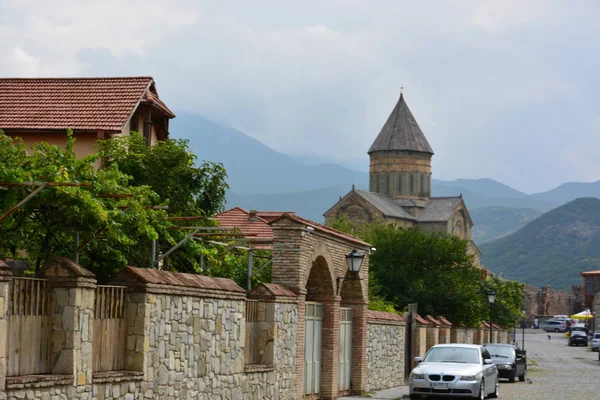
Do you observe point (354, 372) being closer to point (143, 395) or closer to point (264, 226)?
point (264, 226)

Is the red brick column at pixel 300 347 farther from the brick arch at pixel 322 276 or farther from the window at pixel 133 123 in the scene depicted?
the window at pixel 133 123

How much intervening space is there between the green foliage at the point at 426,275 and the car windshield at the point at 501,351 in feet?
24.4

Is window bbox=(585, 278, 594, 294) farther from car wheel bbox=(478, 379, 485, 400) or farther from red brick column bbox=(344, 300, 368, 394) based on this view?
car wheel bbox=(478, 379, 485, 400)

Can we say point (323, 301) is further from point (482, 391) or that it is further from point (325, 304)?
point (482, 391)

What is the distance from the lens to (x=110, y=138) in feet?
84.7

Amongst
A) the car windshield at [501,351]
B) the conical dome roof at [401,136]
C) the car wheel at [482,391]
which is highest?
the conical dome roof at [401,136]

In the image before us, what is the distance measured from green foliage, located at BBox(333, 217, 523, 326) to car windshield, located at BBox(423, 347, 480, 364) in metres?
16.6

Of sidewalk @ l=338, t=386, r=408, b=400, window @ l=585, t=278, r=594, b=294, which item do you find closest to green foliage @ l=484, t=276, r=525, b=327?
sidewalk @ l=338, t=386, r=408, b=400

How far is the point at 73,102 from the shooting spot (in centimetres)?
2798

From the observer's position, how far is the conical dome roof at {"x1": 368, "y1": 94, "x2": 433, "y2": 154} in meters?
116

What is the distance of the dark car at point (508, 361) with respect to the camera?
34.1 m

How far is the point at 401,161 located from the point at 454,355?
92422 millimetres

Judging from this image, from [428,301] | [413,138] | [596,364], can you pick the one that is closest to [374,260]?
[428,301]

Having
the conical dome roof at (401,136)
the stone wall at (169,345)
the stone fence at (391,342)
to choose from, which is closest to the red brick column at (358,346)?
the stone fence at (391,342)
